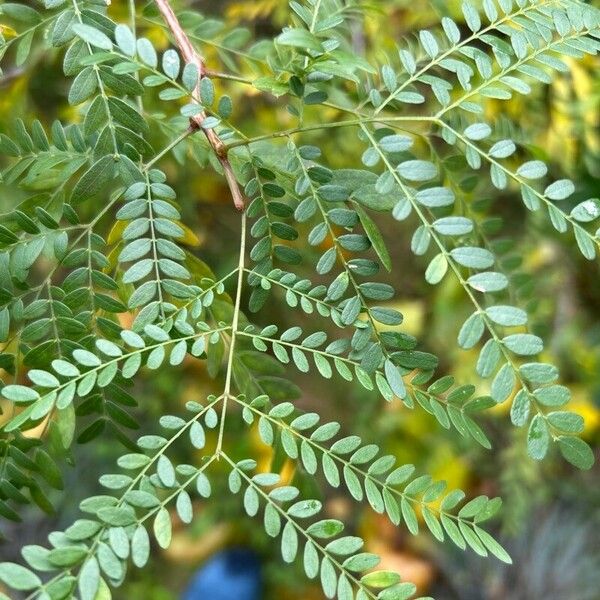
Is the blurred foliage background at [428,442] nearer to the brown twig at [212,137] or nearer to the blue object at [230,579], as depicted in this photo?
the blue object at [230,579]

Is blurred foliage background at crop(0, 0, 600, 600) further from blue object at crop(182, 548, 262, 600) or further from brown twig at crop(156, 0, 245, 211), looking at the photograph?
brown twig at crop(156, 0, 245, 211)

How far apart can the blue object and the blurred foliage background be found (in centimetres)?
4

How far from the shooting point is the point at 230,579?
1.86 m

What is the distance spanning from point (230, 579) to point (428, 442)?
21.7 inches

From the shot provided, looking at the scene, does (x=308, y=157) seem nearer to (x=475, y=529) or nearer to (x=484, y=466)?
(x=475, y=529)

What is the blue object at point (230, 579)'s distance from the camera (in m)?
1.86

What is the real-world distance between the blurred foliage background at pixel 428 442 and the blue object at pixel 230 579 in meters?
0.04

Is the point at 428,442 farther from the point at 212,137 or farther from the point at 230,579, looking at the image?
the point at 212,137

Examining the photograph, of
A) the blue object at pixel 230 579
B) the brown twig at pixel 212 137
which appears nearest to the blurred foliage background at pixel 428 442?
the blue object at pixel 230 579

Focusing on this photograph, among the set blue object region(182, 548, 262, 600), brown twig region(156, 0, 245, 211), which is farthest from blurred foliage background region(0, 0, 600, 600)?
brown twig region(156, 0, 245, 211)

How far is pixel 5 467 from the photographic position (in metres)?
0.46

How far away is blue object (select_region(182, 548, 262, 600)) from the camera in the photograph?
1864 mm

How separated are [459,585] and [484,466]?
0.27 meters

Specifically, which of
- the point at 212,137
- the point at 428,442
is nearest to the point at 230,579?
the point at 428,442
